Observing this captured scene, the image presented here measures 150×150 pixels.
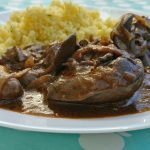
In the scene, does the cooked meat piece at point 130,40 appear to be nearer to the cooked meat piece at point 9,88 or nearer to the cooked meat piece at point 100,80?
the cooked meat piece at point 100,80

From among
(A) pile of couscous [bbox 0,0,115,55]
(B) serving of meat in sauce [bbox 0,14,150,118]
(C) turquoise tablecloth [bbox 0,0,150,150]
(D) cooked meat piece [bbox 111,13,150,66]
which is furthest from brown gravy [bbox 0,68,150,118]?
(A) pile of couscous [bbox 0,0,115,55]

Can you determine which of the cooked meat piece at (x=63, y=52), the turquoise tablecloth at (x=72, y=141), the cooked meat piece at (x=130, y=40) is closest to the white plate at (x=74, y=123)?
the turquoise tablecloth at (x=72, y=141)

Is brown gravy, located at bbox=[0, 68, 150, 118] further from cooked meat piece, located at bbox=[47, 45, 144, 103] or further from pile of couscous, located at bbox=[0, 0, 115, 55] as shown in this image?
pile of couscous, located at bbox=[0, 0, 115, 55]

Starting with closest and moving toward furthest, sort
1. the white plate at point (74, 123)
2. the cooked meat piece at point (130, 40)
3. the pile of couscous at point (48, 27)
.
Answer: the white plate at point (74, 123)
the cooked meat piece at point (130, 40)
the pile of couscous at point (48, 27)

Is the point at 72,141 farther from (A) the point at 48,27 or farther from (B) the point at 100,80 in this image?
(A) the point at 48,27

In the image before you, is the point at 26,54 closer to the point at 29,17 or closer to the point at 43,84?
the point at 43,84

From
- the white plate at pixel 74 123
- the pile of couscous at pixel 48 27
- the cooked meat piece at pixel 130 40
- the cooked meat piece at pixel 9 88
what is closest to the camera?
the white plate at pixel 74 123
